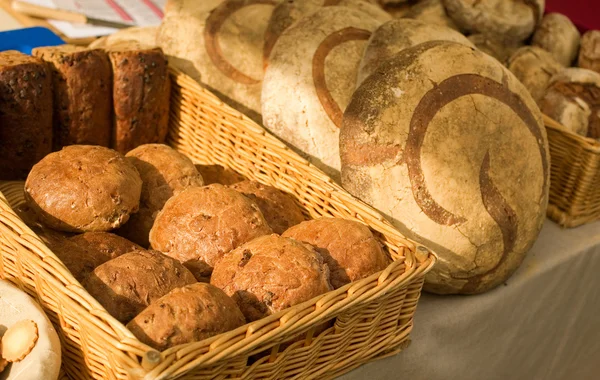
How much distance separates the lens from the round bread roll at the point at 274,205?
1.68 meters

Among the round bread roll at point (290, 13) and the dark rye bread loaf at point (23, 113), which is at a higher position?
the round bread roll at point (290, 13)

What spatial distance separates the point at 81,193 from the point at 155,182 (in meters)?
0.25

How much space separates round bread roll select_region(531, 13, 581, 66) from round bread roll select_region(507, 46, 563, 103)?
128 millimetres

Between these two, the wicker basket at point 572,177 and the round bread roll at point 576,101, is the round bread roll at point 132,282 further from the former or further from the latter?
the round bread roll at point 576,101

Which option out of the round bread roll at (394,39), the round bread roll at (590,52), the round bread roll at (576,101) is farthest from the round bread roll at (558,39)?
the round bread roll at (394,39)

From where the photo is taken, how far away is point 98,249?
146 centimetres

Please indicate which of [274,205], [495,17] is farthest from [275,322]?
[495,17]

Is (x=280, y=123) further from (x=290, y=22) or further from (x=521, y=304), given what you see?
(x=521, y=304)

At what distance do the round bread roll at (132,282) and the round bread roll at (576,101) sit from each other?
1572 mm

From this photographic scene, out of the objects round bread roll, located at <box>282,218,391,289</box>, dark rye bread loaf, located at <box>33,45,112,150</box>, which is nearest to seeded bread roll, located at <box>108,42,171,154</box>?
dark rye bread loaf, located at <box>33,45,112,150</box>

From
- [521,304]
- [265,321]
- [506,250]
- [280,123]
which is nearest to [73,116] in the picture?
[280,123]

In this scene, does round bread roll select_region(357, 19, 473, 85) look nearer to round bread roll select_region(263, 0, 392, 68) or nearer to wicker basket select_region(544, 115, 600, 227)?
round bread roll select_region(263, 0, 392, 68)

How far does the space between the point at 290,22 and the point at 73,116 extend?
831 mm

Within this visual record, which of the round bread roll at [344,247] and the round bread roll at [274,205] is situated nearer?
the round bread roll at [344,247]
